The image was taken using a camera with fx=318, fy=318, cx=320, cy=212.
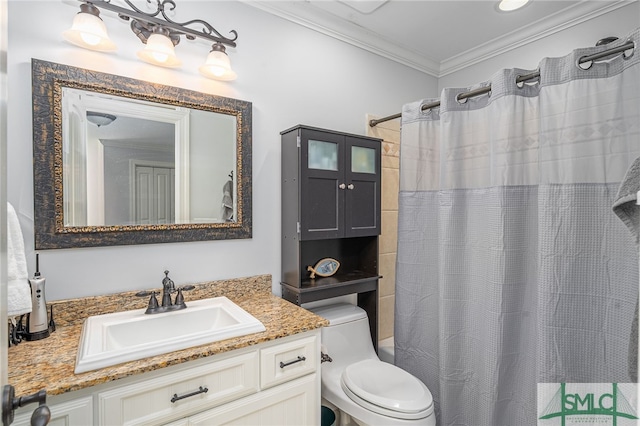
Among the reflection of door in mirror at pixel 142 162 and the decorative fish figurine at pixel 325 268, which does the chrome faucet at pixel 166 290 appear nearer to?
the reflection of door in mirror at pixel 142 162

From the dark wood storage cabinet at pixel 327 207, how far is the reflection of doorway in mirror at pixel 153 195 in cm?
61

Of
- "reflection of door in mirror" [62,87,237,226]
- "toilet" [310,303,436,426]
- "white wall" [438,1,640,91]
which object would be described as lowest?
"toilet" [310,303,436,426]

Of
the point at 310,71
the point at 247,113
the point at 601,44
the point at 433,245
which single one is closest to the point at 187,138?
the point at 247,113

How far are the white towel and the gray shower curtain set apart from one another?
175cm

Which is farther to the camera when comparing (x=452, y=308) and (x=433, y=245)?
(x=433, y=245)

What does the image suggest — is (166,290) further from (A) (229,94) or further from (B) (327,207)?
(A) (229,94)

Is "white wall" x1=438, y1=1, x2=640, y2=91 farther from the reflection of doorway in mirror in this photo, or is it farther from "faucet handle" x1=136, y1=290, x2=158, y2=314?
"faucet handle" x1=136, y1=290, x2=158, y2=314

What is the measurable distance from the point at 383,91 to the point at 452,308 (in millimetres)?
1611

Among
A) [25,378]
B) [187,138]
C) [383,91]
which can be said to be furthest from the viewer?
[383,91]

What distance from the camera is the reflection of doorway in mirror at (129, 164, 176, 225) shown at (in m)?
1.49

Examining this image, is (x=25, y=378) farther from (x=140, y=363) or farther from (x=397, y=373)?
(x=397, y=373)

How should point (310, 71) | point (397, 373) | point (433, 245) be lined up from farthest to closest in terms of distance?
point (310, 71) → point (433, 245) → point (397, 373)

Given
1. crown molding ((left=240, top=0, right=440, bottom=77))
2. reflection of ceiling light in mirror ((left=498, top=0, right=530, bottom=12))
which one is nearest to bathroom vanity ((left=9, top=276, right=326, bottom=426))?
crown molding ((left=240, top=0, right=440, bottom=77))

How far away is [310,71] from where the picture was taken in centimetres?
202
